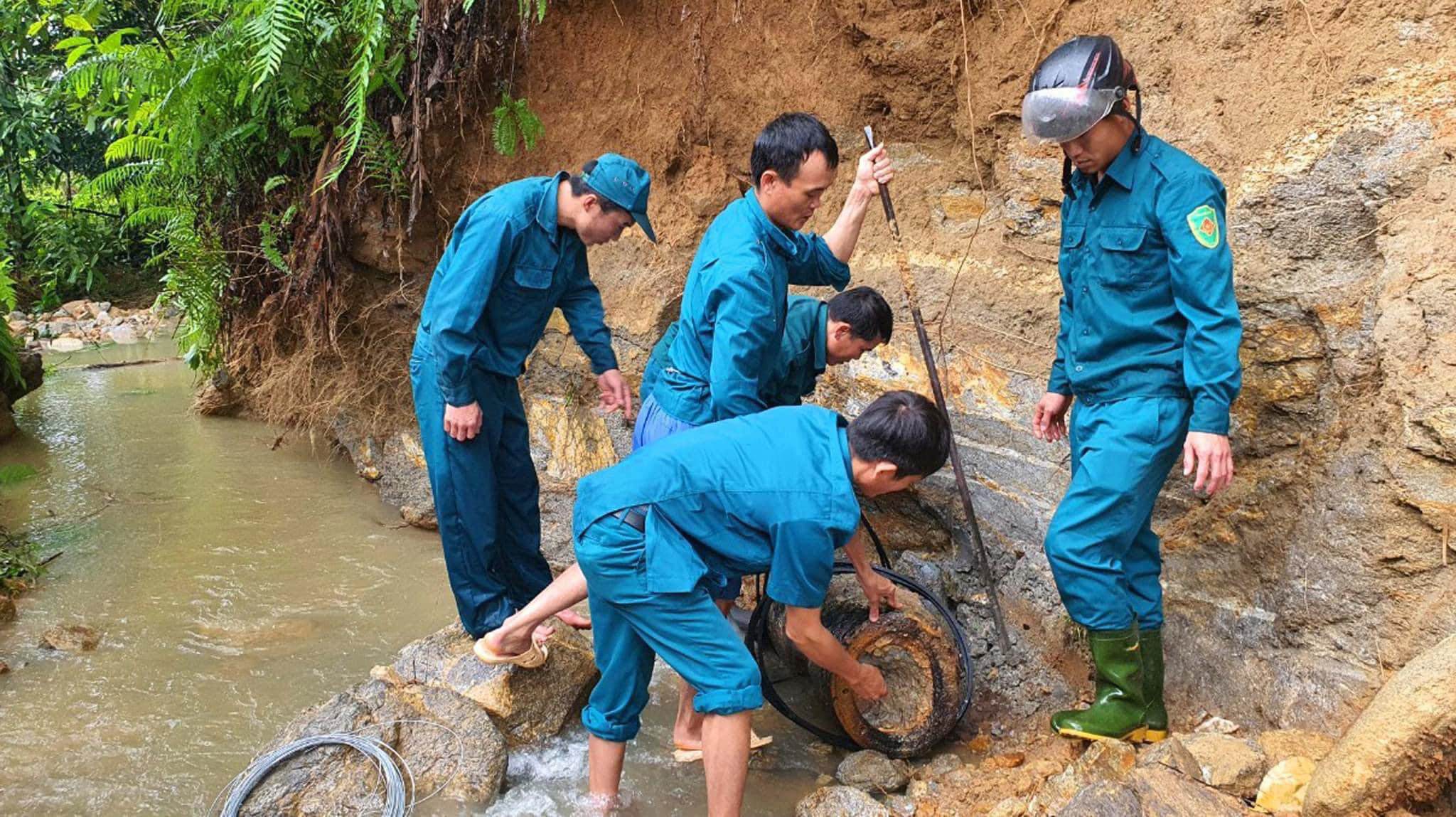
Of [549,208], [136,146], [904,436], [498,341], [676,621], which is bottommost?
[676,621]

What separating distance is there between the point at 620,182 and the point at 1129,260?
5.53 ft

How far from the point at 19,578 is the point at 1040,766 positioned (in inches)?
197

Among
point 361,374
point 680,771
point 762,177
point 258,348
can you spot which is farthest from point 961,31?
point 258,348

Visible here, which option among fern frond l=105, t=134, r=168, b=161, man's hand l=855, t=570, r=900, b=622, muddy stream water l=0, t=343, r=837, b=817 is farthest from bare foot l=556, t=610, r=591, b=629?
fern frond l=105, t=134, r=168, b=161

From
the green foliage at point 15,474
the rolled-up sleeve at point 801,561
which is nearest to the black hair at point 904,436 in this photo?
the rolled-up sleeve at point 801,561

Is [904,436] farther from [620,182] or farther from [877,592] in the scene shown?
[620,182]

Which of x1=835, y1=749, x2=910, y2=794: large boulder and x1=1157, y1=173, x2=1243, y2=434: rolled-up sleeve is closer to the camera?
x1=1157, y1=173, x2=1243, y2=434: rolled-up sleeve

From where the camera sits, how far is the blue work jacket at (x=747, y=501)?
266 centimetres

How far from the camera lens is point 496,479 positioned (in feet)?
12.9

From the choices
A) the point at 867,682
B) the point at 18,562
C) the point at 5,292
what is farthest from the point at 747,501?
the point at 5,292

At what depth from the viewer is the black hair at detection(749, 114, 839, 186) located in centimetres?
327

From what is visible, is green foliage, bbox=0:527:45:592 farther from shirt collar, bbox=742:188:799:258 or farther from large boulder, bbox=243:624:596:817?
shirt collar, bbox=742:188:799:258

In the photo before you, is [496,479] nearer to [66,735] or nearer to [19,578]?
[66,735]

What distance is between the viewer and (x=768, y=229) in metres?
3.35
